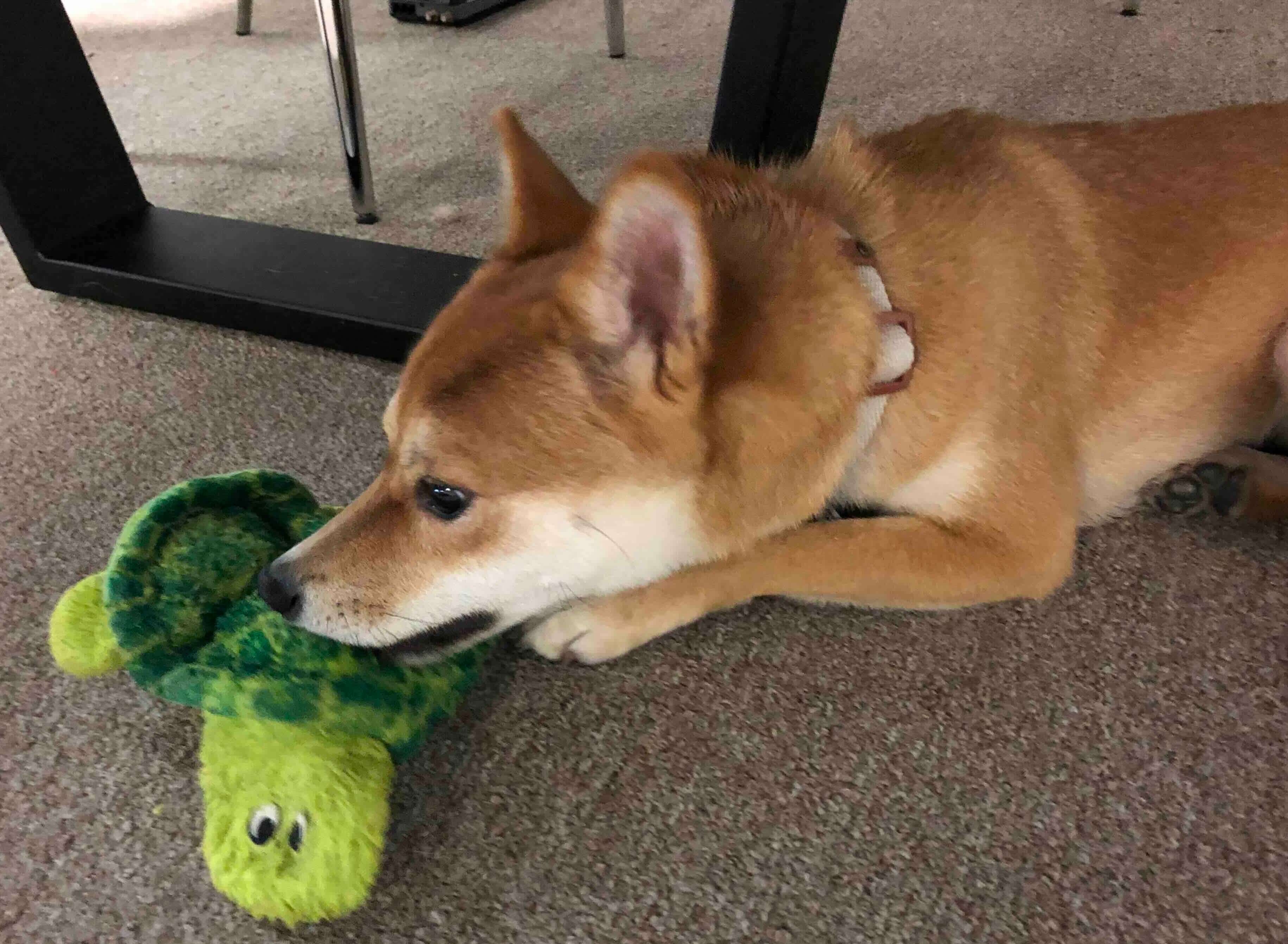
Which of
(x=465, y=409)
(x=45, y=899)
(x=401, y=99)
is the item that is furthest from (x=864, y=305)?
(x=401, y=99)

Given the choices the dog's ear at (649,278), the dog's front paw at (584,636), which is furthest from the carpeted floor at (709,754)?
the dog's ear at (649,278)

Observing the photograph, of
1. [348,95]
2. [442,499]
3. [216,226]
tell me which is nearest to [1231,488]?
[442,499]

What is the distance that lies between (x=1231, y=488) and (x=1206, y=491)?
31mm

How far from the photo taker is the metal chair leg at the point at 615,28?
8.87ft

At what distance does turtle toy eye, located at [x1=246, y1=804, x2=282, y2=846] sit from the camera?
77 cm

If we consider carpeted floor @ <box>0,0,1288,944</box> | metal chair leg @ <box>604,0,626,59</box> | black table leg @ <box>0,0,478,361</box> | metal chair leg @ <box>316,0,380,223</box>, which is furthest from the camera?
metal chair leg @ <box>604,0,626,59</box>

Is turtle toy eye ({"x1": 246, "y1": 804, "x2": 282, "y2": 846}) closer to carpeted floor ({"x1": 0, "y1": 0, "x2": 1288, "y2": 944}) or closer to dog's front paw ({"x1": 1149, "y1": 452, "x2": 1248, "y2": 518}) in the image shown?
Answer: carpeted floor ({"x1": 0, "y1": 0, "x2": 1288, "y2": 944})

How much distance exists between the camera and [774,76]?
4.66 feet

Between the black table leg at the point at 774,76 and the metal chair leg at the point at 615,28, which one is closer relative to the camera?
the black table leg at the point at 774,76

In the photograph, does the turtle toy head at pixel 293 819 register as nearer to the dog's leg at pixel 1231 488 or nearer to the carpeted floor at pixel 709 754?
the carpeted floor at pixel 709 754

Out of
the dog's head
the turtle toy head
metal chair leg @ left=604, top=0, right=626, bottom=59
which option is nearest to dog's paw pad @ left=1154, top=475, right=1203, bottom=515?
the dog's head

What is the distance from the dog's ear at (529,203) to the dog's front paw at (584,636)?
0.43 m

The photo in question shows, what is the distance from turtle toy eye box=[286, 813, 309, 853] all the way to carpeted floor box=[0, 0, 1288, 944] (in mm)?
125

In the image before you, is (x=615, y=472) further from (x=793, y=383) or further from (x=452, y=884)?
(x=452, y=884)
